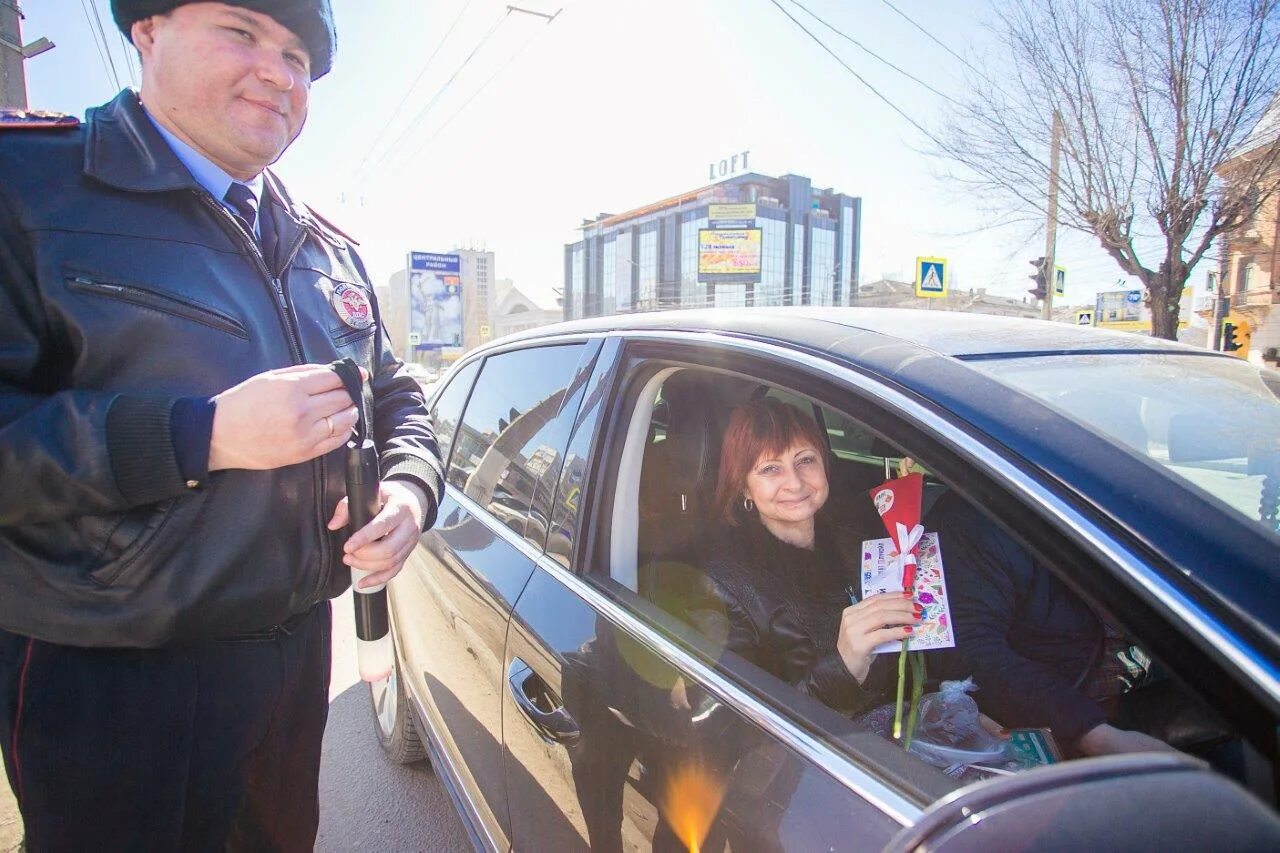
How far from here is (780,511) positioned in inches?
70.7

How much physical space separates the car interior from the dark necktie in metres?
0.89

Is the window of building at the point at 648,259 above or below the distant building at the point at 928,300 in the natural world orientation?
above

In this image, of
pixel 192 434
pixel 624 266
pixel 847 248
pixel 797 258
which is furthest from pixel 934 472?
pixel 847 248

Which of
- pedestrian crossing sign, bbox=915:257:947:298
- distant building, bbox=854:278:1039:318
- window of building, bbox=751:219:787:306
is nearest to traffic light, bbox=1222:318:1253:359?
pedestrian crossing sign, bbox=915:257:947:298

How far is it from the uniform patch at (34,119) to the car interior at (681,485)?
1173 mm

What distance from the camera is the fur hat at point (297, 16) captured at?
126 cm

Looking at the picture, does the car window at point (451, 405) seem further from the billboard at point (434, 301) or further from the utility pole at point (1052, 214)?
the billboard at point (434, 301)

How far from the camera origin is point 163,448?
1067 mm

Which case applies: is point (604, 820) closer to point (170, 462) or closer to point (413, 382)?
point (170, 462)

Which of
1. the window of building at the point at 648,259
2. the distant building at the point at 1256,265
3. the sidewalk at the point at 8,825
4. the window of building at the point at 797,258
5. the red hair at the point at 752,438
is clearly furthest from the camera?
the window of building at the point at 797,258

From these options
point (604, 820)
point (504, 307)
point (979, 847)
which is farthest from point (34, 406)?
point (504, 307)

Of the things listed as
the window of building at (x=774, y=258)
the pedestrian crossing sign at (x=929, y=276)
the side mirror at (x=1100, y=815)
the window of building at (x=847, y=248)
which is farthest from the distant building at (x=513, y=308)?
the side mirror at (x=1100, y=815)

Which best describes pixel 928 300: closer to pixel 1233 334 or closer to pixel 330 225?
pixel 1233 334

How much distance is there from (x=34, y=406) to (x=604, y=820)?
1.14m
